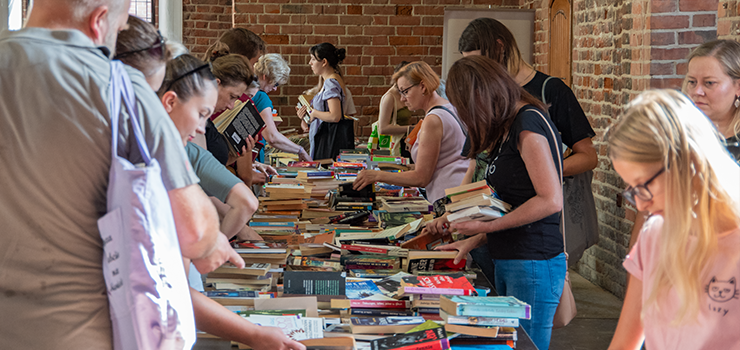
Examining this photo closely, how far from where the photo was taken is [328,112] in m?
5.79

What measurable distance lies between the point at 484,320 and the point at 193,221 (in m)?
0.85

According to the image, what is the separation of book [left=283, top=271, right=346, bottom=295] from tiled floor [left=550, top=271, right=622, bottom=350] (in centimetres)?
218

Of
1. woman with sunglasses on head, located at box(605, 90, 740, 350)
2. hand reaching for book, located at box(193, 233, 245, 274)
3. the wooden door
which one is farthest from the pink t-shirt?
the wooden door

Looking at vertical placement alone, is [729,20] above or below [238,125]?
above

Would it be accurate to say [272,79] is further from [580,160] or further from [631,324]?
[631,324]

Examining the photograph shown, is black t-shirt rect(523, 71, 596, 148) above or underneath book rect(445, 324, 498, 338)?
above

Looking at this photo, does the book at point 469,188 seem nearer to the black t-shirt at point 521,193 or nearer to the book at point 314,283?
the black t-shirt at point 521,193

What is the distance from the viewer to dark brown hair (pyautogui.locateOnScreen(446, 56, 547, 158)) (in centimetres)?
221

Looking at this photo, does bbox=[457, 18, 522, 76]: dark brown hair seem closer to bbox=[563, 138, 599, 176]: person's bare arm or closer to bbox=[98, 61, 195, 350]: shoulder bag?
bbox=[563, 138, 599, 176]: person's bare arm

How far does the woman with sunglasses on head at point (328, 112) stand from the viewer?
573 cm

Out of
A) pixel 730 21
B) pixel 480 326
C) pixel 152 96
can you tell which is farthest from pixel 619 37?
pixel 152 96

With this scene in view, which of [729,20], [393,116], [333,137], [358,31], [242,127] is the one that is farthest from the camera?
[358,31]

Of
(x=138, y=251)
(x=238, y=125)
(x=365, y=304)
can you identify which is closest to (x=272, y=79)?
(x=238, y=125)

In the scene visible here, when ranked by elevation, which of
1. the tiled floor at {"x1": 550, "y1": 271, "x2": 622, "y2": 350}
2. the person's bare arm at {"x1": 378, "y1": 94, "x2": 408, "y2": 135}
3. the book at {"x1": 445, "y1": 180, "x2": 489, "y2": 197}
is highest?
the person's bare arm at {"x1": 378, "y1": 94, "x2": 408, "y2": 135}
